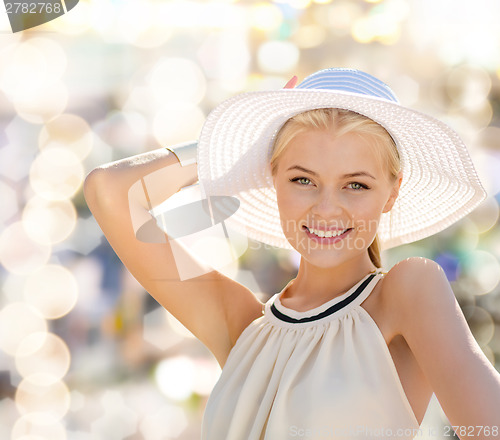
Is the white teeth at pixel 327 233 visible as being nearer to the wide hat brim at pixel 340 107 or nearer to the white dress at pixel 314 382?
the white dress at pixel 314 382

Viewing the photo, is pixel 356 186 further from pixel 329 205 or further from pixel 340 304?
pixel 340 304

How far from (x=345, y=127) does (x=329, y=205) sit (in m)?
0.19

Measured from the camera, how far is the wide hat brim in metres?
1.45

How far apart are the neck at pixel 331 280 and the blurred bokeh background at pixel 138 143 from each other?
2895 mm

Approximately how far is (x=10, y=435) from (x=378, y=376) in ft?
14.8

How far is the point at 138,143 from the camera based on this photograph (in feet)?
15.9

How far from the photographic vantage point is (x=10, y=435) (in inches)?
196

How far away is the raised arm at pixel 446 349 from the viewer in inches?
43.0

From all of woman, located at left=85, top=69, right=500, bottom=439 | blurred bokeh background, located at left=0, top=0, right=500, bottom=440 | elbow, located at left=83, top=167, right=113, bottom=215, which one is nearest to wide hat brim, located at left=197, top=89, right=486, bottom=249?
Result: woman, located at left=85, top=69, right=500, bottom=439

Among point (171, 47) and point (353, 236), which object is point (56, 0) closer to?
point (171, 47)

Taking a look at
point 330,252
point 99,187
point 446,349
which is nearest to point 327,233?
point 330,252

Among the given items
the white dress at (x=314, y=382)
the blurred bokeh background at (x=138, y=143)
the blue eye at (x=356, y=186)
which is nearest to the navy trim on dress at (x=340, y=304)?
the white dress at (x=314, y=382)

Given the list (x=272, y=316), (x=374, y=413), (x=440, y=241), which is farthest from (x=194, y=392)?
(x=374, y=413)

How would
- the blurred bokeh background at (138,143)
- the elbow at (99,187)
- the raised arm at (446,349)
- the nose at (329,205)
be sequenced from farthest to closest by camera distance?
1. the blurred bokeh background at (138,143)
2. the elbow at (99,187)
3. the nose at (329,205)
4. the raised arm at (446,349)
